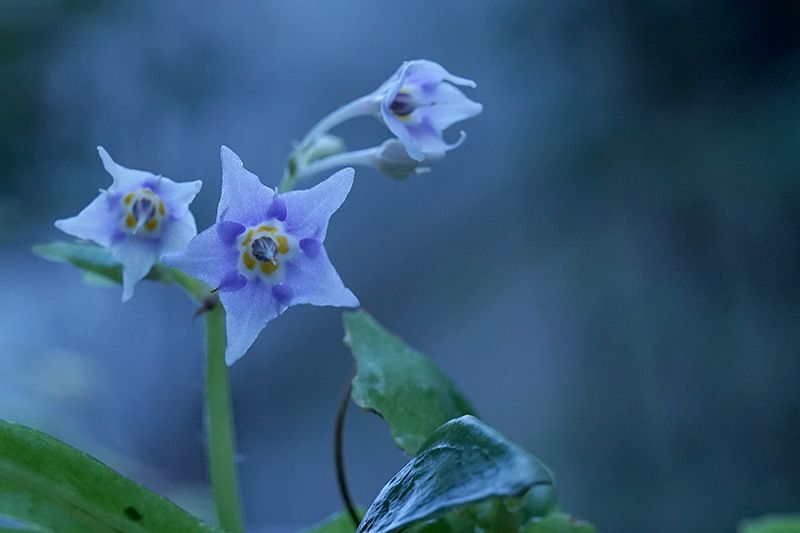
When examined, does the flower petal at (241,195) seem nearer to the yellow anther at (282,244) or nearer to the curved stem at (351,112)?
the yellow anther at (282,244)

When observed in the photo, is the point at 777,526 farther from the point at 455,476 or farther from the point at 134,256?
the point at 134,256

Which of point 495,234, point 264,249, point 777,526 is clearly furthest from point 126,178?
point 495,234

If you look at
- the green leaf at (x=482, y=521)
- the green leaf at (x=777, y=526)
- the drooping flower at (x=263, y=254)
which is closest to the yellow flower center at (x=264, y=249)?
the drooping flower at (x=263, y=254)

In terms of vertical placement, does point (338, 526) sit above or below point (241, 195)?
below

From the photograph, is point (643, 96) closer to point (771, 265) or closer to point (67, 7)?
point (771, 265)

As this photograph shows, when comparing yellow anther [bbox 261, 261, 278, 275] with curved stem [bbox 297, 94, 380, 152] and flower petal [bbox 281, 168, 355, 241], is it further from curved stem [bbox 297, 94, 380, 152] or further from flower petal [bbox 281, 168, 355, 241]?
curved stem [bbox 297, 94, 380, 152]

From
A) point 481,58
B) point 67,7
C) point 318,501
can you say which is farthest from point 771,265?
point 67,7
